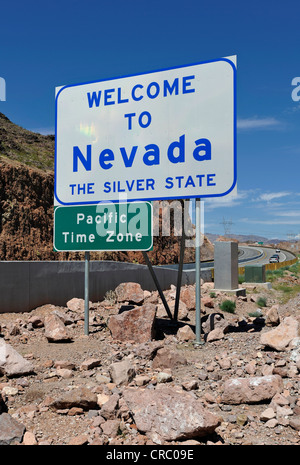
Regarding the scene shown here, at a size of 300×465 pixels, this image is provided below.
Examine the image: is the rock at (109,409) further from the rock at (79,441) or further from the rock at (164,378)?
the rock at (164,378)

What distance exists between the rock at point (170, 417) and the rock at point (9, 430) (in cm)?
109

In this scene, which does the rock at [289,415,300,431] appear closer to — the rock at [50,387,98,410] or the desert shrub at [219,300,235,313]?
the rock at [50,387,98,410]

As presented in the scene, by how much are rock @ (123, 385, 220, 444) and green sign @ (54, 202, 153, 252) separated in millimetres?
4605

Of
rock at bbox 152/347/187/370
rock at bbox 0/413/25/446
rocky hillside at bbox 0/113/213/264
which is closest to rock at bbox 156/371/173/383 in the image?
rock at bbox 152/347/187/370

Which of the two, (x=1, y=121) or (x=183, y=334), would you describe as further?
(x=1, y=121)

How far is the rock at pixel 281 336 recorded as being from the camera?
6805mm

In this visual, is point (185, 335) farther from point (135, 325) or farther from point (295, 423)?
point (295, 423)

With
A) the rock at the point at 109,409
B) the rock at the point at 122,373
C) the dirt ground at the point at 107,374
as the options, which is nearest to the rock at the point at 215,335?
the dirt ground at the point at 107,374

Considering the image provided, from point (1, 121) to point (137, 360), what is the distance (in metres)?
27.5

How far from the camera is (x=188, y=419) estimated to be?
3.97 metres

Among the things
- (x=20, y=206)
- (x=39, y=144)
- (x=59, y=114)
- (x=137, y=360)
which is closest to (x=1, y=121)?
(x=39, y=144)

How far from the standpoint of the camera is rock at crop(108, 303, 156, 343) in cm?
835

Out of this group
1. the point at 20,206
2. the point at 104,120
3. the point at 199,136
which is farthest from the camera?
the point at 20,206
